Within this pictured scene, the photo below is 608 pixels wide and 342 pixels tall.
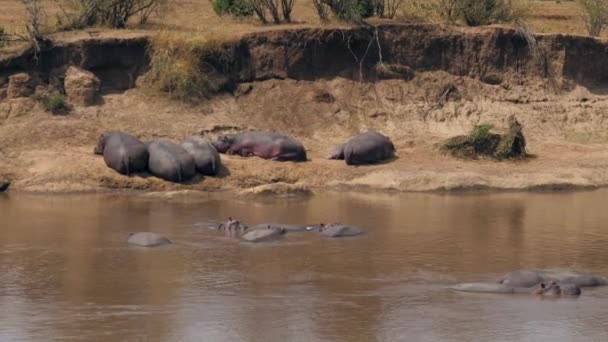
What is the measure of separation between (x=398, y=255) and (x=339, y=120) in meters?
7.84

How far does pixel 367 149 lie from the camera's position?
66.0ft

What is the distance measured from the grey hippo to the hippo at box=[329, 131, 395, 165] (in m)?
7.26

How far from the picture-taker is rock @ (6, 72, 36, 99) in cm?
2081

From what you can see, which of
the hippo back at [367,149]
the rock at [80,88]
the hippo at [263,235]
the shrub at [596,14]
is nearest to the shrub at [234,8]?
the rock at [80,88]

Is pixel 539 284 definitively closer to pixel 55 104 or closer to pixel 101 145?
pixel 101 145

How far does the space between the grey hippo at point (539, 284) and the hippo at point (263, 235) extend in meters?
2.99

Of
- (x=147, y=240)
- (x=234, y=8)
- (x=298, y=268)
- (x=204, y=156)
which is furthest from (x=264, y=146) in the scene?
(x=298, y=268)

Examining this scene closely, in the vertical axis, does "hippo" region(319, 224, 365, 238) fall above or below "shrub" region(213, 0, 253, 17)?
below

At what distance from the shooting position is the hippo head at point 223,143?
797 inches

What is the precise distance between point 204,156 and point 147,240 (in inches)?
183

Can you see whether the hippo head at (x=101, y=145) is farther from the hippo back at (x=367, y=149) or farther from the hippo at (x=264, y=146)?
the hippo back at (x=367, y=149)

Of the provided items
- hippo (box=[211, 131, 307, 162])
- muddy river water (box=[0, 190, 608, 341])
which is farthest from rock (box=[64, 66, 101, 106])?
muddy river water (box=[0, 190, 608, 341])

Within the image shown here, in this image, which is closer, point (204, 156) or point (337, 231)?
point (337, 231)

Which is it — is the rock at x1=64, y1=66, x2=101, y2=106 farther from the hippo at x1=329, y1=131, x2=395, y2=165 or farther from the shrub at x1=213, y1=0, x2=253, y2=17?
the shrub at x1=213, y1=0, x2=253, y2=17
